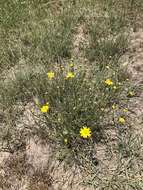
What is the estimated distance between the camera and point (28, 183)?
3076 millimetres

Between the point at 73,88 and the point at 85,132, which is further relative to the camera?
the point at 73,88

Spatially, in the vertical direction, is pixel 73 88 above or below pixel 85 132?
above

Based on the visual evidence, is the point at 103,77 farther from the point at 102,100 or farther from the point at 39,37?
the point at 39,37

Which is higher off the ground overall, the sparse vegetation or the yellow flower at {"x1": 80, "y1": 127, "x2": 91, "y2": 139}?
the sparse vegetation

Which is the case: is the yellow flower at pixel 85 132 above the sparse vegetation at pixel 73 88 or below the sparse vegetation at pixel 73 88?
below

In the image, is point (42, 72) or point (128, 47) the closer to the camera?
point (42, 72)

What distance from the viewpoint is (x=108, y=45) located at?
13.2 ft

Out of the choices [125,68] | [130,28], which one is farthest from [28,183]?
[130,28]

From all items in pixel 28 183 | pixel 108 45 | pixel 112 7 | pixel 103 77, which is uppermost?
pixel 112 7

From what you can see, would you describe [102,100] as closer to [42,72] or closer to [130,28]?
[42,72]

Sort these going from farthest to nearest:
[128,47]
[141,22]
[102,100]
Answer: [141,22], [128,47], [102,100]

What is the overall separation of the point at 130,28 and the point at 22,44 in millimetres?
1370

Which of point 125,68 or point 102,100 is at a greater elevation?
point 125,68

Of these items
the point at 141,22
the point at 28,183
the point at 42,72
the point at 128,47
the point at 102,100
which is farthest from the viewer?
the point at 141,22
